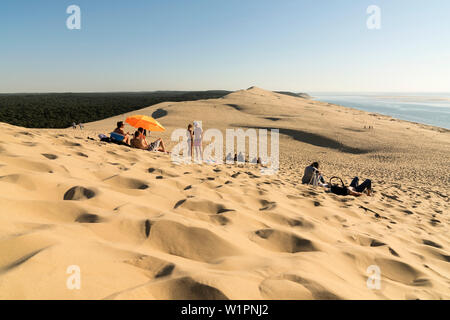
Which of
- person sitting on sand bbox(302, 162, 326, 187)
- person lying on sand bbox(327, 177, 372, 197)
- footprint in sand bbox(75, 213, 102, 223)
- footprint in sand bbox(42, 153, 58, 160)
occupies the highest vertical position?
footprint in sand bbox(42, 153, 58, 160)

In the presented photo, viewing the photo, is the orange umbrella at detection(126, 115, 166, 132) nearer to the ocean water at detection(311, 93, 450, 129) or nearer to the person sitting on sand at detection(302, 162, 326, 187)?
the person sitting on sand at detection(302, 162, 326, 187)

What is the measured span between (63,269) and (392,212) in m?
5.75

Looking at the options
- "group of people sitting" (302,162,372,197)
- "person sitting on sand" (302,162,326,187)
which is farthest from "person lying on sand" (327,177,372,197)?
"person sitting on sand" (302,162,326,187)

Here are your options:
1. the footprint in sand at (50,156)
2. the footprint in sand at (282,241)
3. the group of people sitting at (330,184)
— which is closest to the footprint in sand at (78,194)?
the footprint in sand at (50,156)

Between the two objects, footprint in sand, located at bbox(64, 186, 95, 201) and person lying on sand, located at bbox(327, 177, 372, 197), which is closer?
footprint in sand, located at bbox(64, 186, 95, 201)

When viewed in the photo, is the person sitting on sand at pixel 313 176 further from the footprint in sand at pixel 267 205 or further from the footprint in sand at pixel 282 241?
the footprint in sand at pixel 282 241

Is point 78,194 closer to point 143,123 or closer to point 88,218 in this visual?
point 88,218

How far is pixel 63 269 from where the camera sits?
1504mm

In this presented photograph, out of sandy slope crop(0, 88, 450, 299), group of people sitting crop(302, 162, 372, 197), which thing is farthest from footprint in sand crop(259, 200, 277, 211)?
group of people sitting crop(302, 162, 372, 197)

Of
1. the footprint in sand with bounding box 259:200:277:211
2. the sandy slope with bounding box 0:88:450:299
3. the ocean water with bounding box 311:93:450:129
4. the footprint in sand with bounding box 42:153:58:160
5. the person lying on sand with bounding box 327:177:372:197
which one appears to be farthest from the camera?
the ocean water with bounding box 311:93:450:129

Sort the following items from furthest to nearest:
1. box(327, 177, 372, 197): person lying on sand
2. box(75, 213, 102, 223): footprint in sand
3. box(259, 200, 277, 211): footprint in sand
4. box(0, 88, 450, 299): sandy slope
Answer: box(327, 177, 372, 197): person lying on sand < box(259, 200, 277, 211): footprint in sand < box(75, 213, 102, 223): footprint in sand < box(0, 88, 450, 299): sandy slope

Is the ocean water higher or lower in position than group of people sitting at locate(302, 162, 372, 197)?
higher

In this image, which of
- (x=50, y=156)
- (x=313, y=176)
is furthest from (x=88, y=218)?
(x=313, y=176)
